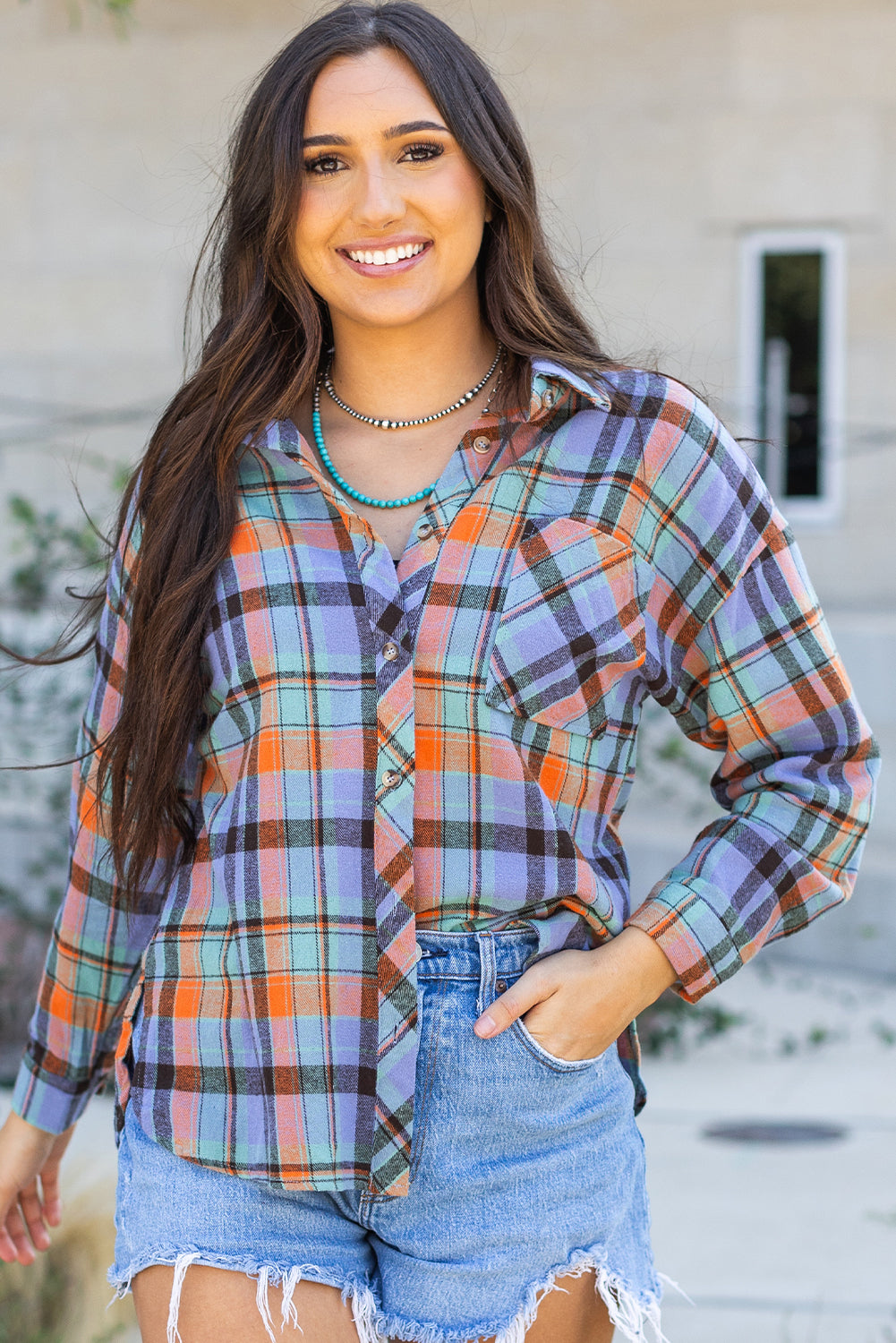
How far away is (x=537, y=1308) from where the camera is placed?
1755 millimetres

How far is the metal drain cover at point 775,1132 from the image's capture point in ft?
14.0

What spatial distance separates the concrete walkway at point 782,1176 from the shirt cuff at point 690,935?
1580mm

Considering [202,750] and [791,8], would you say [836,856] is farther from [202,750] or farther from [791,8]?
[791,8]

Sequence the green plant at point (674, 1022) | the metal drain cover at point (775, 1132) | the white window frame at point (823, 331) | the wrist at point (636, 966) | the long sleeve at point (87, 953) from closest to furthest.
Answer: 1. the wrist at point (636, 966)
2. the long sleeve at point (87, 953)
3. the metal drain cover at point (775, 1132)
4. the green plant at point (674, 1022)
5. the white window frame at point (823, 331)

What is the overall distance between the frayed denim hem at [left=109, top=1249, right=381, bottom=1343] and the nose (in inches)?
44.1

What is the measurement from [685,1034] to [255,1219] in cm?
367

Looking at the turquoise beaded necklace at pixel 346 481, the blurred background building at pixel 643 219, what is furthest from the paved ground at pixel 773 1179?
the turquoise beaded necklace at pixel 346 481

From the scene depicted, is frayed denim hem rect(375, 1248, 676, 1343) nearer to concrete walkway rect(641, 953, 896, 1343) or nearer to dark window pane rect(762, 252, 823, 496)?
concrete walkway rect(641, 953, 896, 1343)

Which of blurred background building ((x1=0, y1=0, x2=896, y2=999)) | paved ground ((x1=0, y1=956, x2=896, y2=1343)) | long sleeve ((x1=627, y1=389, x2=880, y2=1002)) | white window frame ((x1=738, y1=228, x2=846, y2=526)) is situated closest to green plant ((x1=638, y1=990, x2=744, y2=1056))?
paved ground ((x1=0, y1=956, x2=896, y2=1343))

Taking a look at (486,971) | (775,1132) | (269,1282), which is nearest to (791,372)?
(775,1132)

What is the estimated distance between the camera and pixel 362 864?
1.75 metres

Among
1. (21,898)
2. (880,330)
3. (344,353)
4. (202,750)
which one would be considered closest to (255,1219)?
(202,750)

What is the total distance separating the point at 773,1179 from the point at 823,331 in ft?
12.7

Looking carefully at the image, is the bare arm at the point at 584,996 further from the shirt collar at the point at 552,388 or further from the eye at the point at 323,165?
the eye at the point at 323,165
